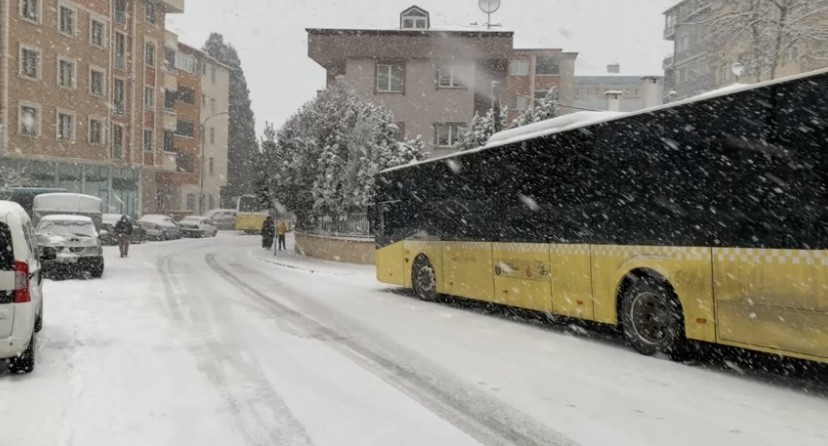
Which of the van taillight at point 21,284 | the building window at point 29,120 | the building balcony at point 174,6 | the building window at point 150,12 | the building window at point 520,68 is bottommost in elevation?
the van taillight at point 21,284

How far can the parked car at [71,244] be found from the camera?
19109 millimetres

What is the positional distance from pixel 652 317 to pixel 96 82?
4439 centimetres

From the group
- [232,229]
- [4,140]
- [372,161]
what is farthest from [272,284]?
[232,229]

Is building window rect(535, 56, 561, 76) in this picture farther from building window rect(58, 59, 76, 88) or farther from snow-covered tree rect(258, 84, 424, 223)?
building window rect(58, 59, 76, 88)

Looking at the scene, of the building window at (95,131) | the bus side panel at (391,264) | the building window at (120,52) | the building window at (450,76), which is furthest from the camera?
the building window at (120,52)

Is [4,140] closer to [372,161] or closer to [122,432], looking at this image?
[372,161]

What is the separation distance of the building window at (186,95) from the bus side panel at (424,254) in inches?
2105

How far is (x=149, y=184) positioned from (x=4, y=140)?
15.7 metres

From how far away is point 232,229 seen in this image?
204 ft

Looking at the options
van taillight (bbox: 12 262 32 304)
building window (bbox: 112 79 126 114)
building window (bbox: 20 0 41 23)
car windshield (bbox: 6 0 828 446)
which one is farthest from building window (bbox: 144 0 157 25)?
van taillight (bbox: 12 262 32 304)

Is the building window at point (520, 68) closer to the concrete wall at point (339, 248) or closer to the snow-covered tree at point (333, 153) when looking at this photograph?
the snow-covered tree at point (333, 153)

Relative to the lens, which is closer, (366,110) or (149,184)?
(366,110)

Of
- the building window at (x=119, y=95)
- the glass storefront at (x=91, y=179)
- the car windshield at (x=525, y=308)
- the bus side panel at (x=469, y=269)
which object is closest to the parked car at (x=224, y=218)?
the glass storefront at (x=91, y=179)

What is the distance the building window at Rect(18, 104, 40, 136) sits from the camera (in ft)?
127
